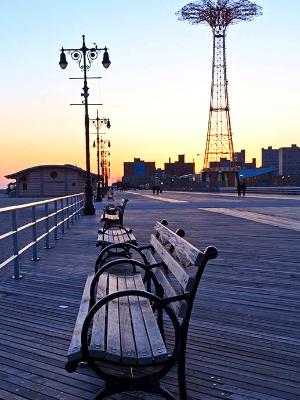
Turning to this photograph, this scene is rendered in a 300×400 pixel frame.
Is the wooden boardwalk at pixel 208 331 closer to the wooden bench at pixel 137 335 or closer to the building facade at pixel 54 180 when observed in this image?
the wooden bench at pixel 137 335

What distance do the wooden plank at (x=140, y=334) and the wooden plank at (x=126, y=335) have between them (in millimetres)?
29

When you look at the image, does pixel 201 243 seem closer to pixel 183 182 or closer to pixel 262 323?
pixel 262 323

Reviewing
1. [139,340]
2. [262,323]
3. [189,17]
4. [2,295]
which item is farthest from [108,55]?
[189,17]

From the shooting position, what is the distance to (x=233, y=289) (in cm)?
726

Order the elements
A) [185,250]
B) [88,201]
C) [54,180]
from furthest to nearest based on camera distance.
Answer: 1. [54,180]
2. [88,201]
3. [185,250]

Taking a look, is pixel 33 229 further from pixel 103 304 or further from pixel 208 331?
pixel 103 304

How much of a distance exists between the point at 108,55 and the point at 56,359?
21171 mm

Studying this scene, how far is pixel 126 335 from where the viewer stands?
11.8 ft

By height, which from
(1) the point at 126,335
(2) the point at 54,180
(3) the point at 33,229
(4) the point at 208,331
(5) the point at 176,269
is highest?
(2) the point at 54,180

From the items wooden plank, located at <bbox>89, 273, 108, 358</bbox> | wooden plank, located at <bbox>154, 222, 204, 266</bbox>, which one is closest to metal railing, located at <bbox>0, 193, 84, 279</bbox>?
wooden plank, located at <bbox>154, 222, 204, 266</bbox>

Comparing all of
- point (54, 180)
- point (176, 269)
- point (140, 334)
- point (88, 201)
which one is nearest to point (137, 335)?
point (140, 334)

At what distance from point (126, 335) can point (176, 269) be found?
2.58 ft

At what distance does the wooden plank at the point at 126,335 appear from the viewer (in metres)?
3.21

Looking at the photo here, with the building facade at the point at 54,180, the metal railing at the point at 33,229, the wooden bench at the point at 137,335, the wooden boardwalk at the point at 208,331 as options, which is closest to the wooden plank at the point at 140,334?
the wooden bench at the point at 137,335
